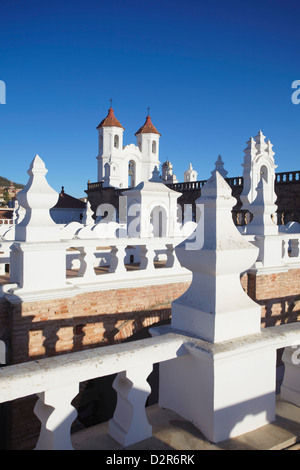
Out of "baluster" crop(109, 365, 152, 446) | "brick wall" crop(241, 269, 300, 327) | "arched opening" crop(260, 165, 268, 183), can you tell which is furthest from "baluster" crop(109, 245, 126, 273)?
"arched opening" crop(260, 165, 268, 183)

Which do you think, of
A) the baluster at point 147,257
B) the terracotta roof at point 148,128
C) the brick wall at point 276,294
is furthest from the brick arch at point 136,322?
the terracotta roof at point 148,128

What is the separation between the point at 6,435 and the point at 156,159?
3963 cm

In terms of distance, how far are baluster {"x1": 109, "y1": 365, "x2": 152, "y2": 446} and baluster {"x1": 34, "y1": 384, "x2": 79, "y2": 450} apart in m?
0.36

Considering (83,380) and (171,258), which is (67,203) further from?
(83,380)

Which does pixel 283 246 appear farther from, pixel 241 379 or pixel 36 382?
pixel 36 382

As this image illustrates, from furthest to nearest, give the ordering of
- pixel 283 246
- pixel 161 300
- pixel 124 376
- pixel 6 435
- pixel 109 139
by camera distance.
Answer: pixel 109 139 → pixel 283 246 → pixel 161 300 → pixel 6 435 → pixel 124 376

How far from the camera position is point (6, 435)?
5.91 metres

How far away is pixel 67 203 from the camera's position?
1517 inches

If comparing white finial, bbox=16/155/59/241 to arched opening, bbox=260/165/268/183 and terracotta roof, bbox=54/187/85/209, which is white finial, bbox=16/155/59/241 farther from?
terracotta roof, bbox=54/187/85/209

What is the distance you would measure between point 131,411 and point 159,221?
381 inches

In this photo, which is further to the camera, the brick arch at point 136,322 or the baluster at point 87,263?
the brick arch at point 136,322

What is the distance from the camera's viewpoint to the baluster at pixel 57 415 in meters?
2.30

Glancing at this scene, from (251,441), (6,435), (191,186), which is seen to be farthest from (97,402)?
(191,186)

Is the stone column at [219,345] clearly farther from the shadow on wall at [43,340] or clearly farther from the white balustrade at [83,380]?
the shadow on wall at [43,340]
